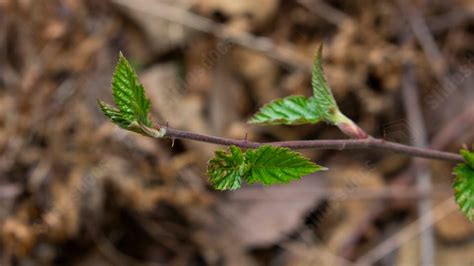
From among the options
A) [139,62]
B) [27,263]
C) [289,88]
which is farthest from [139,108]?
[139,62]

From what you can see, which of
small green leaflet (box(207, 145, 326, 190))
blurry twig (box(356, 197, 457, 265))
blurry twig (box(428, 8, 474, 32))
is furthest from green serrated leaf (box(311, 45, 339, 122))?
blurry twig (box(428, 8, 474, 32))

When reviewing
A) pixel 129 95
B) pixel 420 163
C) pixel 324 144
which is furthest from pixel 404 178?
pixel 129 95

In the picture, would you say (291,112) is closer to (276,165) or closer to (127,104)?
(276,165)

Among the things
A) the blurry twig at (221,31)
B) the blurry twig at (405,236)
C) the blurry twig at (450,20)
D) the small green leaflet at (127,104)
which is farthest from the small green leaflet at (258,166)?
the blurry twig at (450,20)

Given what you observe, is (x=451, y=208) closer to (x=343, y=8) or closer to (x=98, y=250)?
(x=343, y=8)

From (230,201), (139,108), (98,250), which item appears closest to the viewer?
(139,108)
